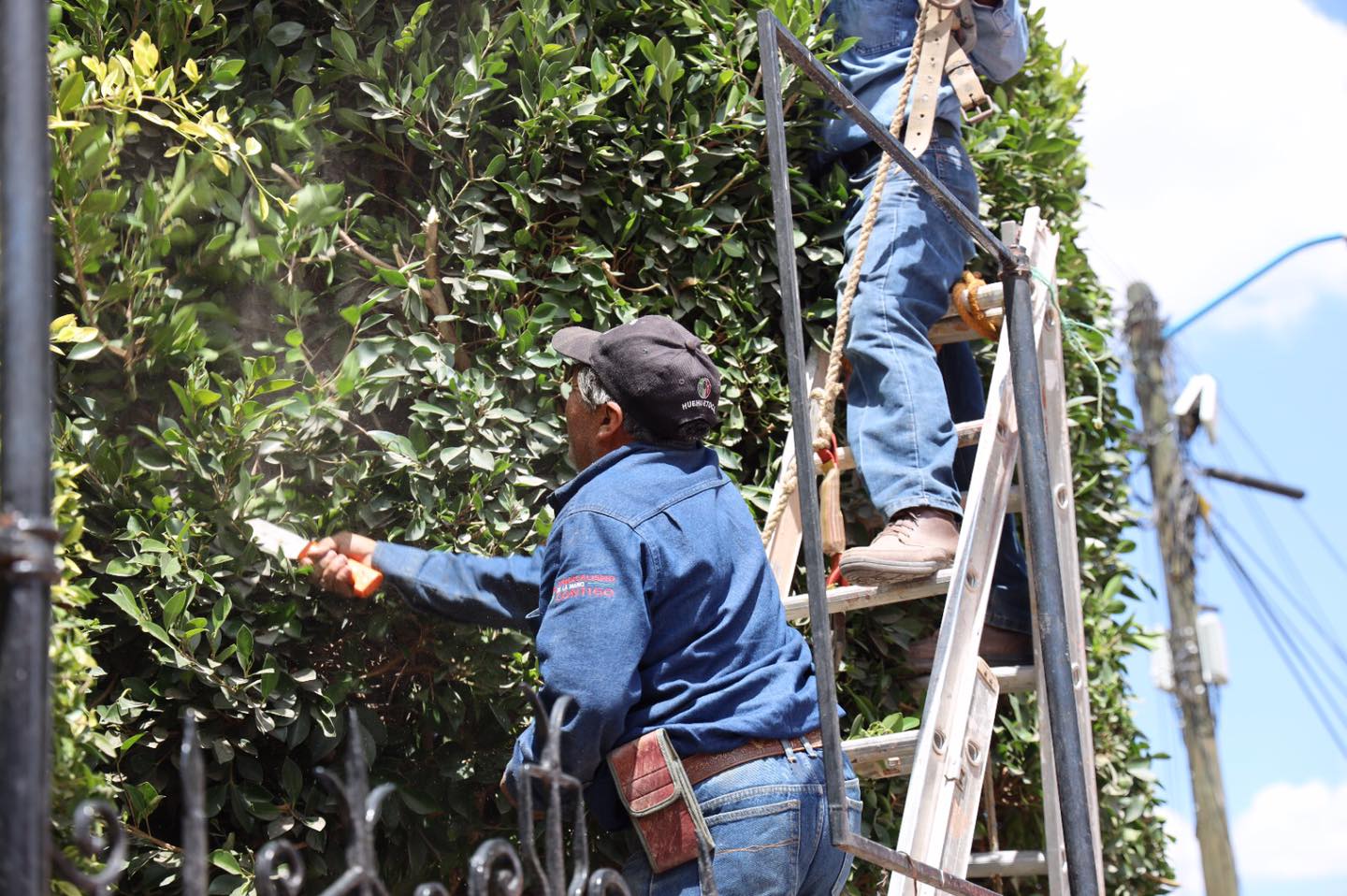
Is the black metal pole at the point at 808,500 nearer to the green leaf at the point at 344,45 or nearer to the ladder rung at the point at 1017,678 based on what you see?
the green leaf at the point at 344,45

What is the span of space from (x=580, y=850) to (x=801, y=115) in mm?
2614

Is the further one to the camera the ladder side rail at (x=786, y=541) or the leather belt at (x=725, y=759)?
the ladder side rail at (x=786, y=541)

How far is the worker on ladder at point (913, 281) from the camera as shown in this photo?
3.54m

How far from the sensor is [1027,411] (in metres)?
3.07

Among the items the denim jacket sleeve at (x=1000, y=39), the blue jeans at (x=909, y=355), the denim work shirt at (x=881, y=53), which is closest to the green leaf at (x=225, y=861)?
the blue jeans at (x=909, y=355)

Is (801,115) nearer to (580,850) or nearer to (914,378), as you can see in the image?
(914,378)

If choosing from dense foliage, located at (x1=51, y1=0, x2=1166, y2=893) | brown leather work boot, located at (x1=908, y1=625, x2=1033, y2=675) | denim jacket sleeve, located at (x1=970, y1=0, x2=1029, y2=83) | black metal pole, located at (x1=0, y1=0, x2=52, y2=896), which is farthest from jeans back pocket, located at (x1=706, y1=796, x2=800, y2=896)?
denim jacket sleeve, located at (x1=970, y1=0, x2=1029, y2=83)

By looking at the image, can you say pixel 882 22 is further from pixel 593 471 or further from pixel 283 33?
pixel 593 471

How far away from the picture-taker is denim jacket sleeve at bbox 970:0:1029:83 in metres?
3.91

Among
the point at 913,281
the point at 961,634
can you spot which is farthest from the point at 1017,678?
the point at 913,281

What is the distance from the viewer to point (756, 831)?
8.52 feet

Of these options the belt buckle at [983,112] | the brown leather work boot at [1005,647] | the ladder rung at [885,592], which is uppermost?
the belt buckle at [983,112]

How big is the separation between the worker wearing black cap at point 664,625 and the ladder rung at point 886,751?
1.64ft

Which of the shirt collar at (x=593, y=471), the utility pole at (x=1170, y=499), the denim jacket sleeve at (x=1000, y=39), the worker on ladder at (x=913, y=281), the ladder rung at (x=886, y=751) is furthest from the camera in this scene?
the utility pole at (x=1170, y=499)
